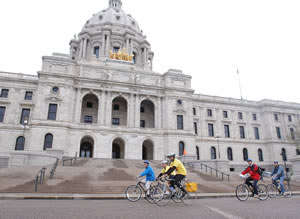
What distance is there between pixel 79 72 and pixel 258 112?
42907 millimetres

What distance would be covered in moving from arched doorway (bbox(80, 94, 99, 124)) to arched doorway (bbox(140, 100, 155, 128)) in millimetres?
9345

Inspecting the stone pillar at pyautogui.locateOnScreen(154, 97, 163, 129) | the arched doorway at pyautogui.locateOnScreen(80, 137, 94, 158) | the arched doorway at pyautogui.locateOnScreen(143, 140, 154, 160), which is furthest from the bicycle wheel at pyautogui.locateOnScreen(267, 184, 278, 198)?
the arched doorway at pyautogui.locateOnScreen(80, 137, 94, 158)

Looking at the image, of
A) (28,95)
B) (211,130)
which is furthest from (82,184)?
(211,130)

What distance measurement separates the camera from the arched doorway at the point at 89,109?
142ft

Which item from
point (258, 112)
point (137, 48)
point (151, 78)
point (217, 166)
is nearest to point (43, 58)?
point (151, 78)

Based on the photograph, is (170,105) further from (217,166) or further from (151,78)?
(217,166)

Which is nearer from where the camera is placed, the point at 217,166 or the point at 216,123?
the point at 217,166

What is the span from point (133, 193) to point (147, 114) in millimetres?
36351

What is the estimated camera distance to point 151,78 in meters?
44.6

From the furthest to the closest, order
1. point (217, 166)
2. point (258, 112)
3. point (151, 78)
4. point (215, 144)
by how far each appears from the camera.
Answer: point (258, 112) → point (215, 144) → point (151, 78) → point (217, 166)

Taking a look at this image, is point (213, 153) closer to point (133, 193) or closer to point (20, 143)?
point (20, 143)

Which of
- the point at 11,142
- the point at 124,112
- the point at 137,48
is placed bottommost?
the point at 11,142

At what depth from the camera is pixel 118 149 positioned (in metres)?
44.3

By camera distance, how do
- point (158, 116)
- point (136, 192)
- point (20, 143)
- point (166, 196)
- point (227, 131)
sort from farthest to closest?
point (227, 131)
point (158, 116)
point (20, 143)
point (136, 192)
point (166, 196)
